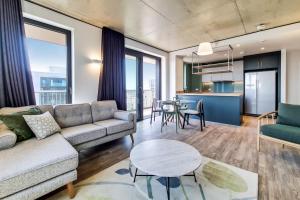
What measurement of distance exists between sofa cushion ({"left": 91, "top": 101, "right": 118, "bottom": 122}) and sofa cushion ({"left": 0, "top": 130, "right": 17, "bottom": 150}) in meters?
1.41

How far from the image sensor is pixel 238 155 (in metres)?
2.60

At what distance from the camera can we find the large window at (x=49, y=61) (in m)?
2.99

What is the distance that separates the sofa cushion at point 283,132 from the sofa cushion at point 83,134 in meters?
2.84

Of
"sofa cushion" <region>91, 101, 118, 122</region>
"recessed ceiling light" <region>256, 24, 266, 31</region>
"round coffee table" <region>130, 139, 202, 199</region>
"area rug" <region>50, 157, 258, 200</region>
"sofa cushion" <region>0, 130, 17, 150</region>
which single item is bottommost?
"area rug" <region>50, 157, 258, 200</region>

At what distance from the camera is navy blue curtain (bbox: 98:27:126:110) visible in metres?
3.85

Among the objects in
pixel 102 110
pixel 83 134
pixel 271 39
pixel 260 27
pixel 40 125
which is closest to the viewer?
pixel 40 125

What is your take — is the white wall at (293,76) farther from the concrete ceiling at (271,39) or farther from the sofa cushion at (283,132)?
the sofa cushion at (283,132)

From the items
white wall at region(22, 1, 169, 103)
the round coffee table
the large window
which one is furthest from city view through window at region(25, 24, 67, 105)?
the round coffee table

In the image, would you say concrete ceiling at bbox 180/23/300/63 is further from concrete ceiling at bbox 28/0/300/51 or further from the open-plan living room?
concrete ceiling at bbox 28/0/300/51

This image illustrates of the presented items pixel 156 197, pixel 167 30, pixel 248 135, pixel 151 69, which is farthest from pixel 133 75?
pixel 156 197

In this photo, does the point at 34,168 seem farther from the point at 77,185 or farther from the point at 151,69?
the point at 151,69

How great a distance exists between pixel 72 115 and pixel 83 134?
0.64 m

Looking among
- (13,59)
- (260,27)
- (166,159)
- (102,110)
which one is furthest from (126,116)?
(260,27)

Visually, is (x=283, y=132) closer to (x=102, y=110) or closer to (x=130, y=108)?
(x=102, y=110)
